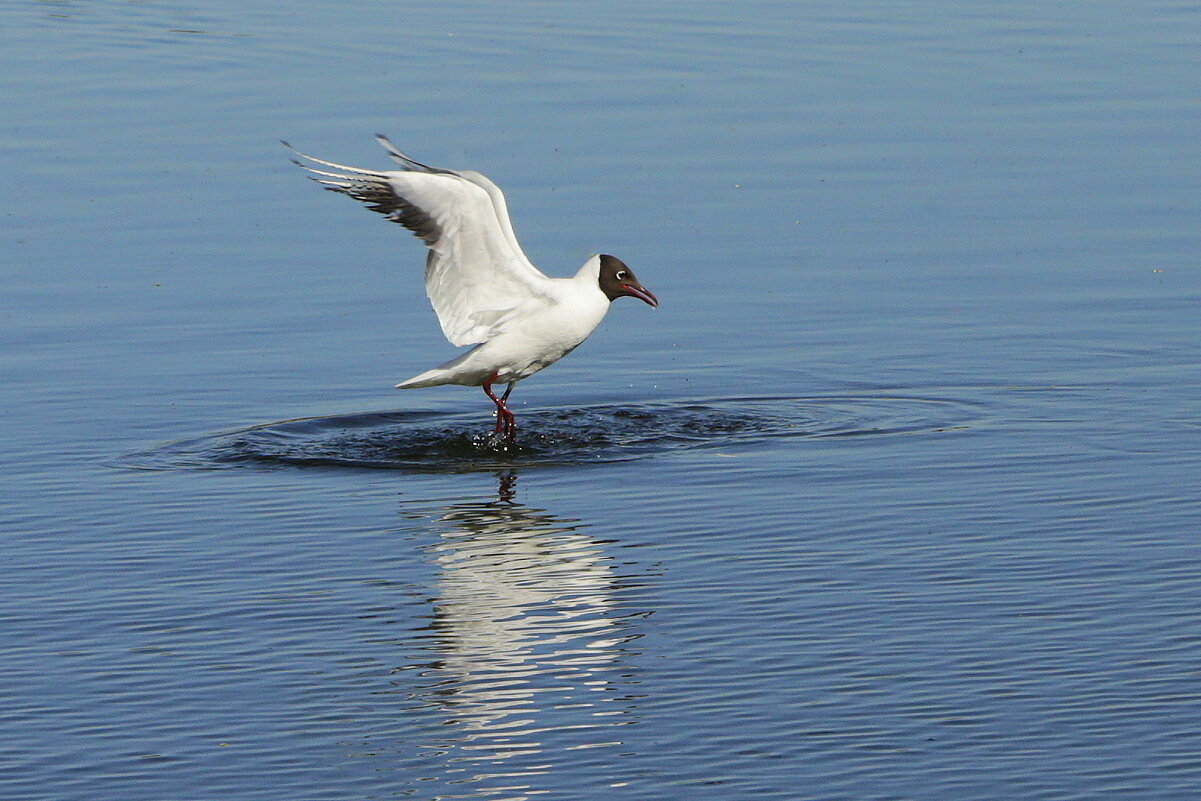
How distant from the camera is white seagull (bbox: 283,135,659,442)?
13.1 meters

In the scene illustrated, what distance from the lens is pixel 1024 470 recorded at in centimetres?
1199

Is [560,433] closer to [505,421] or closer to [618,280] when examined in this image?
[505,421]

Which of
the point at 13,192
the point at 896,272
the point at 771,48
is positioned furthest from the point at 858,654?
the point at 771,48

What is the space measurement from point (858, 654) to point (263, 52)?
20651mm

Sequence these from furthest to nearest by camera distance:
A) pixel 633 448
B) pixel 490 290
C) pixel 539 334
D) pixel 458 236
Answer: pixel 490 290 → pixel 539 334 → pixel 458 236 → pixel 633 448

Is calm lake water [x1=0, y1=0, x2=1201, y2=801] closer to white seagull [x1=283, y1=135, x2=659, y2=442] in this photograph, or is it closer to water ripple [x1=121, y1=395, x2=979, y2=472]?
water ripple [x1=121, y1=395, x2=979, y2=472]

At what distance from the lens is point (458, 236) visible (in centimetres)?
1338

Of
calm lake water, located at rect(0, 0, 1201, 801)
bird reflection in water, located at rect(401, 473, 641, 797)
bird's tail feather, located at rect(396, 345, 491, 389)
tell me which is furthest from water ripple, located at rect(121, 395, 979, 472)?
bird reflection in water, located at rect(401, 473, 641, 797)

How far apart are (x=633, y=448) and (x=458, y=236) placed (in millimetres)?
1750

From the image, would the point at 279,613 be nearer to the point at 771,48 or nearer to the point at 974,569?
the point at 974,569

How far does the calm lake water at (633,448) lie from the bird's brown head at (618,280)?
2.27 feet

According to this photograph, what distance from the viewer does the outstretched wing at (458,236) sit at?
507 inches

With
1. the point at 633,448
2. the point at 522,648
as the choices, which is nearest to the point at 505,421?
the point at 633,448

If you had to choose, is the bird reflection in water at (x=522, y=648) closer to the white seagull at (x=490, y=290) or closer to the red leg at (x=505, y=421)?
the red leg at (x=505, y=421)
